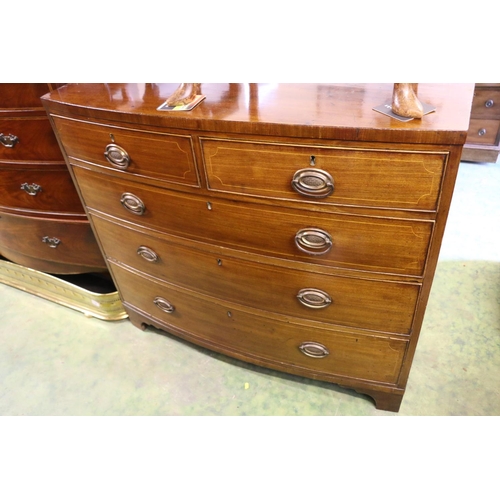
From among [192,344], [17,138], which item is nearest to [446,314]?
[192,344]

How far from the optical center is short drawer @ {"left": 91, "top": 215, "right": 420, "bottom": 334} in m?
0.98

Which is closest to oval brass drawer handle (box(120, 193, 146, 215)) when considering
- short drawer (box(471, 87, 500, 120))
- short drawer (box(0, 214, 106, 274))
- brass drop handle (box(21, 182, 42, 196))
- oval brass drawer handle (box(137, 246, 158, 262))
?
oval brass drawer handle (box(137, 246, 158, 262))

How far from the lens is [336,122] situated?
0.77 metres

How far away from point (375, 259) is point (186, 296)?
2.19 feet

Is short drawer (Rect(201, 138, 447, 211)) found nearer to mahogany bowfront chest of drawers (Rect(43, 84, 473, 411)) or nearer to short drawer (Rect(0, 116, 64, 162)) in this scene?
mahogany bowfront chest of drawers (Rect(43, 84, 473, 411))

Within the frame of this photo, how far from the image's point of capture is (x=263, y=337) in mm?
1254

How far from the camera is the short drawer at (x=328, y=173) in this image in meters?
0.76

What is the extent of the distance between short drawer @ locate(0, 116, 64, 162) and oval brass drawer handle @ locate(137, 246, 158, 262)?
0.45 metres

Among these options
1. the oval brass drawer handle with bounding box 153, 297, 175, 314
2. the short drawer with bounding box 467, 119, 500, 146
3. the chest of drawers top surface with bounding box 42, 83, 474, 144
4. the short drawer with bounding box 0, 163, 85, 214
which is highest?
the chest of drawers top surface with bounding box 42, 83, 474, 144

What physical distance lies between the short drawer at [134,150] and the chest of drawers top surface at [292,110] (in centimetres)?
4

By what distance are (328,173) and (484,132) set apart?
203cm

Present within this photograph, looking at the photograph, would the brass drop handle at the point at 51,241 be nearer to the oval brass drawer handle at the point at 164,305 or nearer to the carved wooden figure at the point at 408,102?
the oval brass drawer handle at the point at 164,305

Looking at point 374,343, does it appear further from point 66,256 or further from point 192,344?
point 66,256

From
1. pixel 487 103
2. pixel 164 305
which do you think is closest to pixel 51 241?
pixel 164 305
